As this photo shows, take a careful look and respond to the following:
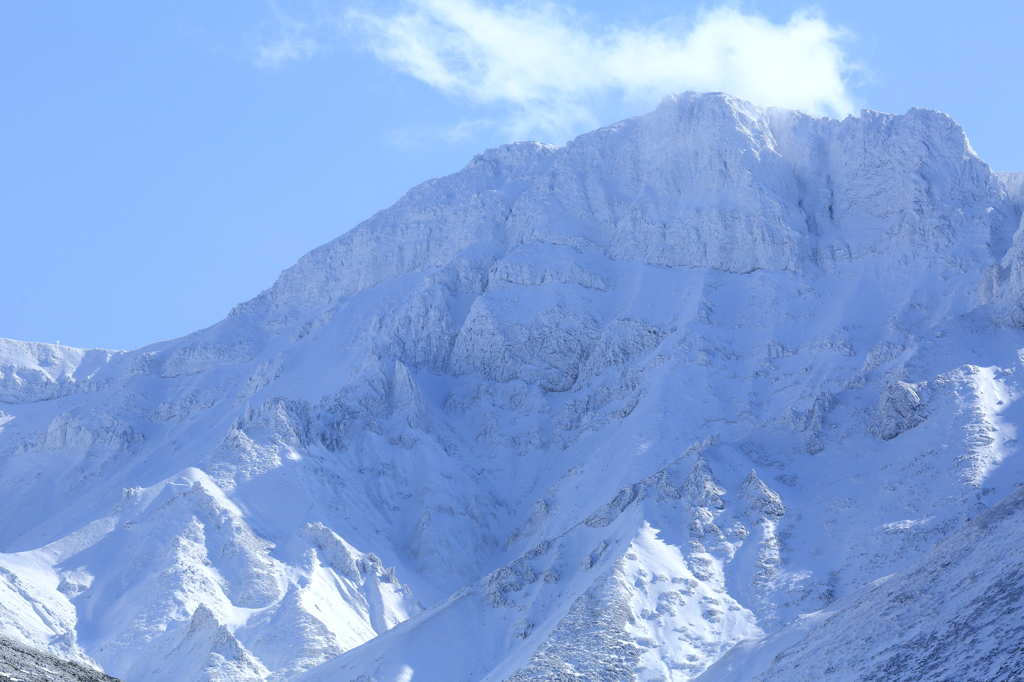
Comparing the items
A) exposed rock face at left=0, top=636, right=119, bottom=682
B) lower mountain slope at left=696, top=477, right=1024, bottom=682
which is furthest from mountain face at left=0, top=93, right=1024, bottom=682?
exposed rock face at left=0, top=636, right=119, bottom=682

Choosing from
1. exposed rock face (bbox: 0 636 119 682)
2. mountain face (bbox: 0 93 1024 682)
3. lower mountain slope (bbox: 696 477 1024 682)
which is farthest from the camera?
mountain face (bbox: 0 93 1024 682)

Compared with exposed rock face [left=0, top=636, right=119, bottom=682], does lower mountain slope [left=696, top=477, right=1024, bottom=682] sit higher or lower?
lower

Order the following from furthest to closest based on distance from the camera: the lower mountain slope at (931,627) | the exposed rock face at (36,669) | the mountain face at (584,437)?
1. the mountain face at (584,437)
2. the lower mountain slope at (931,627)
3. the exposed rock face at (36,669)

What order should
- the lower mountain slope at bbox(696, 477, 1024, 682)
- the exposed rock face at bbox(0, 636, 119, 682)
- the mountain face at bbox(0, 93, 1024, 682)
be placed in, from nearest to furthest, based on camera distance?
the exposed rock face at bbox(0, 636, 119, 682) < the lower mountain slope at bbox(696, 477, 1024, 682) < the mountain face at bbox(0, 93, 1024, 682)

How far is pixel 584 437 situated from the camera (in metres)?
144

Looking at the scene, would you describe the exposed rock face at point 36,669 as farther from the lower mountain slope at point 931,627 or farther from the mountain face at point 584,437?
the mountain face at point 584,437

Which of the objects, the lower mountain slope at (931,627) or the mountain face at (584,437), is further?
the mountain face at (584,437)

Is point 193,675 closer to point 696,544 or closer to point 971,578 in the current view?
point 696,544

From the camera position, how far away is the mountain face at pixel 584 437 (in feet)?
315

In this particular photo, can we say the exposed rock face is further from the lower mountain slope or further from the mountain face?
the mountain face

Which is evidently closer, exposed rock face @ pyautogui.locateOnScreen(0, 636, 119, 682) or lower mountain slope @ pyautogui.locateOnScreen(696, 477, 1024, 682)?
exposed rock face @ pyautogui.locateOnScreen(0, 636, 119, 682)

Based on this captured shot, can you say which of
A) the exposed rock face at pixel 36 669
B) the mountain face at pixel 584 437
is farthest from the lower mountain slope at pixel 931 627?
the exposed rock face at pixel 36 669

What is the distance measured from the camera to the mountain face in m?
95.9

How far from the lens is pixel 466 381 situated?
521 feet
